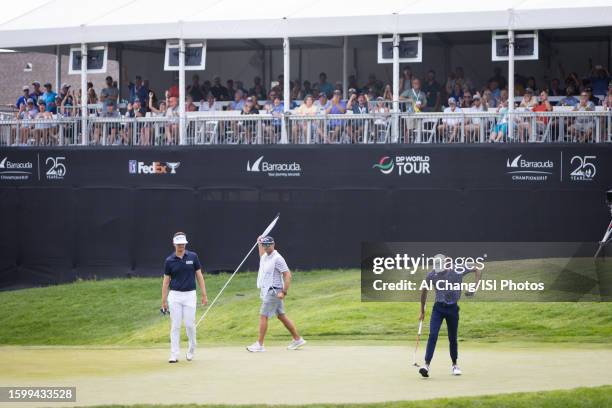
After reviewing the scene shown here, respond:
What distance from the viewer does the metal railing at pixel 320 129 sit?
30016mm

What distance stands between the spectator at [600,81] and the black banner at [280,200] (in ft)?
7.60

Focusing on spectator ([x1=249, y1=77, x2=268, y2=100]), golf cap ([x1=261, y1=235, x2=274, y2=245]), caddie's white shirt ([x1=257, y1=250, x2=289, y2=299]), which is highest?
spectator ([x1=249, y1=77, x2=268, y2=100])

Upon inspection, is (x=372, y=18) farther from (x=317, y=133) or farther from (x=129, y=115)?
(x=129, y=115)

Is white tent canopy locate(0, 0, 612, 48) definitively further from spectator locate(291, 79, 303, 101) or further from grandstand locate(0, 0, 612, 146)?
spectator locate(291, 79, 303, 101)

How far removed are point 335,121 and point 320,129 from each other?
16.9 inches

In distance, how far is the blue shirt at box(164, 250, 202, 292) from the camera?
19.0 m

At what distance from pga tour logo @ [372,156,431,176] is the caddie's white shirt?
10301 mm

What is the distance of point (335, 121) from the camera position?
103ft

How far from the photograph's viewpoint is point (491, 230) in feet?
99.1

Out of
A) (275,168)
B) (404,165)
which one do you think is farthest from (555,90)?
(275,168)

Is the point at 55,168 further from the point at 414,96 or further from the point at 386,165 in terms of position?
the point at 414,96

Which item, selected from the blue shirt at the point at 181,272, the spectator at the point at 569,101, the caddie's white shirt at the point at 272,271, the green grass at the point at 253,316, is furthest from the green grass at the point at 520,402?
the spectator at the point at 569,101

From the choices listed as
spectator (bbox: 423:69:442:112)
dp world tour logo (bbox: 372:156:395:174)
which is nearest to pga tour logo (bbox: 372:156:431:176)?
dp world tour logo (bbox: 372:156:395:174)

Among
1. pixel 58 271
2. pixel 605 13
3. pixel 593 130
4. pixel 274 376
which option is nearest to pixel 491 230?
pixel 593 130
